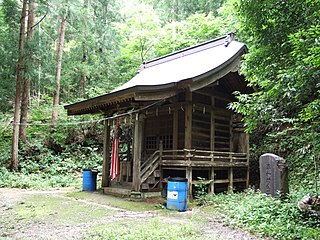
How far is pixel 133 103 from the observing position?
8875mm

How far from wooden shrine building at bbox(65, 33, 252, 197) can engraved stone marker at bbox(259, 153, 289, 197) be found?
2029mm

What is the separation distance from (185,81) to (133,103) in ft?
6.20

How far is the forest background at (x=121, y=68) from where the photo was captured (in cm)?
509

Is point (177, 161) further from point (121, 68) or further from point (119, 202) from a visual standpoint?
point (121, 68)

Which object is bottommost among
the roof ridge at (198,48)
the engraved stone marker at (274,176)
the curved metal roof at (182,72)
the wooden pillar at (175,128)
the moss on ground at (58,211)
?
the moss on ground at (58,211)

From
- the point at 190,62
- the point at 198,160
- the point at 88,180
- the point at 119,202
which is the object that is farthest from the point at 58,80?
the point at 119,202

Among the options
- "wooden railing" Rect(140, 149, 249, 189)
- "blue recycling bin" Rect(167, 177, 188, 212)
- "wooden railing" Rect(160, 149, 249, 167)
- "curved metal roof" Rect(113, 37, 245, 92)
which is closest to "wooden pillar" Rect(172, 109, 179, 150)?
"wooden railing" Rect(160, 149, 249, 167)

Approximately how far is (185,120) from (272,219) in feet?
14.3

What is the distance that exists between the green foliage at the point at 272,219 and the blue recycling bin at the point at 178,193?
0.88 metres

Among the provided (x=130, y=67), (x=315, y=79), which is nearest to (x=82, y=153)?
(x=130, y=67)

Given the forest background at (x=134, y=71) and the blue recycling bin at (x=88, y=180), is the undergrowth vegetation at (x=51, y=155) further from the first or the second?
the blue recycling bin at (x=88, y=180)

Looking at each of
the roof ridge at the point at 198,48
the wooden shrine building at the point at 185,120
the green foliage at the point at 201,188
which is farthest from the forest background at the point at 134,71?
the wooden shrine building at the point at 185,120

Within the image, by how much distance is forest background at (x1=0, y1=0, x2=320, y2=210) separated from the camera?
5086 millimetres

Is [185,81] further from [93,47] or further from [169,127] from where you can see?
[93,47]
